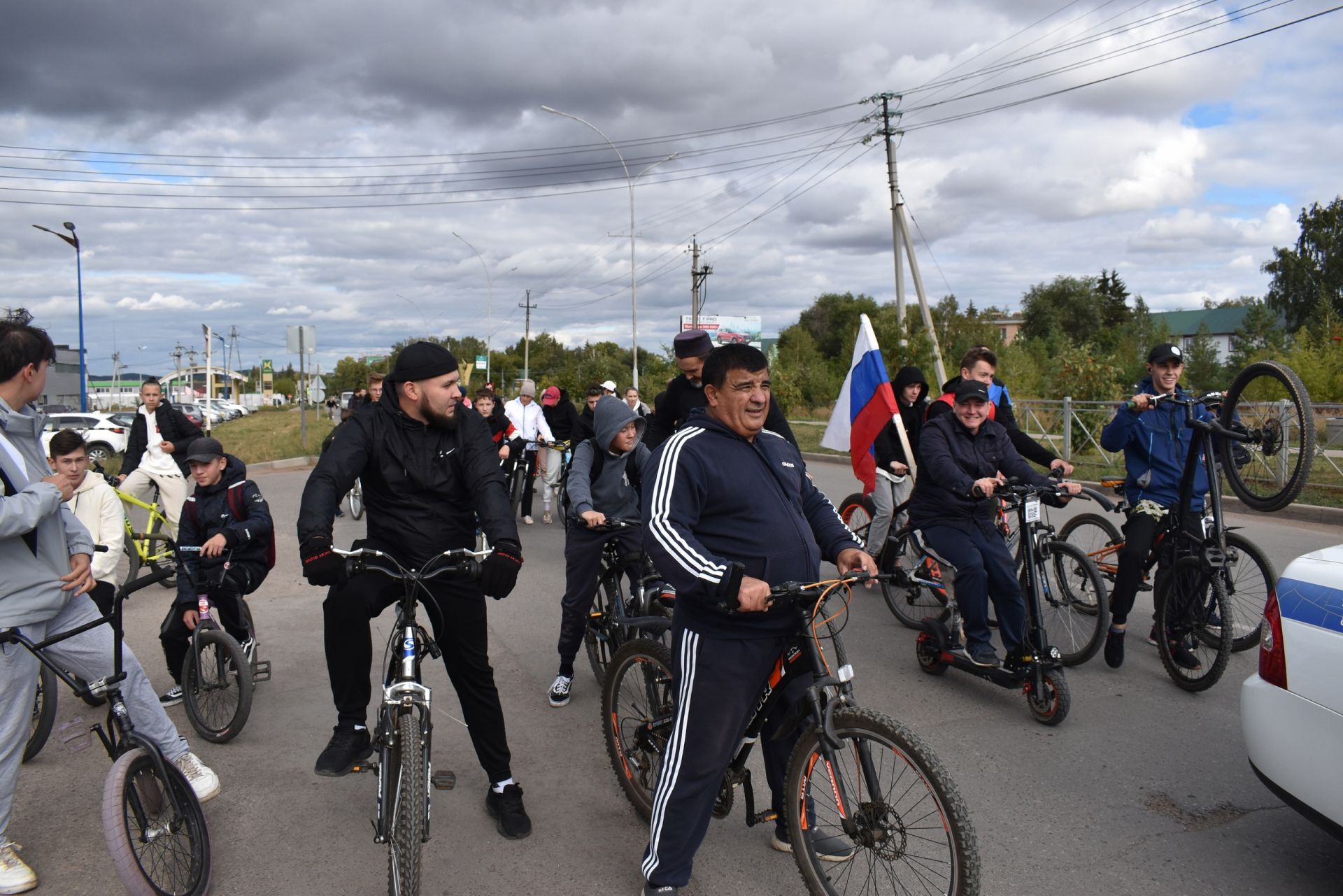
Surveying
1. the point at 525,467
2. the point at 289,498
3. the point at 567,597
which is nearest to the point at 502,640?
the point at 567,597

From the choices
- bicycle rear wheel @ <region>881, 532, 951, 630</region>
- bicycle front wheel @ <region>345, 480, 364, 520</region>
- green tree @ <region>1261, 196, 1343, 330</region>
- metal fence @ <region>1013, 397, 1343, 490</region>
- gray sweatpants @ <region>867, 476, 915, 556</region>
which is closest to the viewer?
bicycle rear wheel @ <region>881, 532, 951, 630</region>

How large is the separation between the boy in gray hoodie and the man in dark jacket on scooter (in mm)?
1730

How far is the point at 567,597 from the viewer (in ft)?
18.1

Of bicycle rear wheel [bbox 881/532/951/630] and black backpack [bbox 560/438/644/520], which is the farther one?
bicycle rear wheel [bbox 881/532/951/630]

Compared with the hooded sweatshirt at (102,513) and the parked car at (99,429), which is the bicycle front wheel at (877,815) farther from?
the parked car at (99,429)

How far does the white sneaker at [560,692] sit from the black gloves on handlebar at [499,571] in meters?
2.29

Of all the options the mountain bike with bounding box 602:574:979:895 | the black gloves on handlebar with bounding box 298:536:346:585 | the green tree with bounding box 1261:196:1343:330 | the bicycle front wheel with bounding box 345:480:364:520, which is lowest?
the bicycle front wheel with bounding box 345:480:364:520

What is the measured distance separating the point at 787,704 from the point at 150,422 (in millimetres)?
8070

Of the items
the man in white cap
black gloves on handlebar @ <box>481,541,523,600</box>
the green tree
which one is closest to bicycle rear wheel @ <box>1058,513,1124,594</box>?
black gloves on handlebar @ <box>481,541,523,600</box>

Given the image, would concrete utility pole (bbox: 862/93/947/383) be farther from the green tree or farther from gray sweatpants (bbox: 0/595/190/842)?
the green tree

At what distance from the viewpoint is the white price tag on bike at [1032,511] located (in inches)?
209

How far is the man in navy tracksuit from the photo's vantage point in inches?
119

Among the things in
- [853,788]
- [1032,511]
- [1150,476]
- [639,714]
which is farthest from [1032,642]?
[853,788]

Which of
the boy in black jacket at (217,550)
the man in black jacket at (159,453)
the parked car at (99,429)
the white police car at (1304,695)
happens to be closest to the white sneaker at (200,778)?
the boy in black jacket at (217,550)
